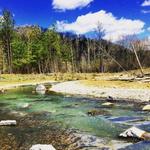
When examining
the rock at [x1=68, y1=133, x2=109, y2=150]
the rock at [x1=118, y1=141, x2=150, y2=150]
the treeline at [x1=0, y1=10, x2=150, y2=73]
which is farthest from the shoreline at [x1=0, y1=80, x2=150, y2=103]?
the treeline at [x1=0, y1=10, x2=150, y2=73]

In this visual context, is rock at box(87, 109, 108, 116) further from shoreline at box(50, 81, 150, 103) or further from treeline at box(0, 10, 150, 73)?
treeline at box(0, 10, 150, 73)

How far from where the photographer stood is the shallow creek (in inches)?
768

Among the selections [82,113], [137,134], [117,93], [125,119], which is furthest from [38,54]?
[137,134]

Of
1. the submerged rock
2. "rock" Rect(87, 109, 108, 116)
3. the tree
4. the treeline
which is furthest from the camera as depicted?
the treeline

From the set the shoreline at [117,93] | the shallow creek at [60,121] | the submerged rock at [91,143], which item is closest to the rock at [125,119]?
the shallow creek at [60,121]

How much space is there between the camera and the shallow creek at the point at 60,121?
768 inches

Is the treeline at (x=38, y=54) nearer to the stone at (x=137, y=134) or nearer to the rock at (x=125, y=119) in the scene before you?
the rock at (x=125, y=119)

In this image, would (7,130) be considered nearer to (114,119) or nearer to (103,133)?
(103,133)

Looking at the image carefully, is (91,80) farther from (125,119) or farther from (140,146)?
(140,146)

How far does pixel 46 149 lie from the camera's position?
1548 cm

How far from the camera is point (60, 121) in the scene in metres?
25.2

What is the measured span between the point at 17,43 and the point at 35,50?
759 cm

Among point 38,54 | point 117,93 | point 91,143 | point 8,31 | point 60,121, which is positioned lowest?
point 91,143

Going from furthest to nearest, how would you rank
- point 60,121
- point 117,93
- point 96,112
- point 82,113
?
point 117,93, point 82,113, point 96,112, point 60,121
